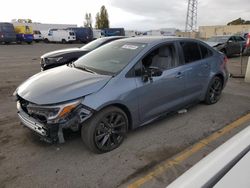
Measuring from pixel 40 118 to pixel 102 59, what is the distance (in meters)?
1.59

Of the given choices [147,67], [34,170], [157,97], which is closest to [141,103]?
[157,97]

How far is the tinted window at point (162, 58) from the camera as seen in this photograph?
13.0 ft

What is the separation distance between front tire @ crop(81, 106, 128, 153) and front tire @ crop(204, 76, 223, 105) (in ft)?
8.54

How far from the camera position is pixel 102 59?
13.5 ft

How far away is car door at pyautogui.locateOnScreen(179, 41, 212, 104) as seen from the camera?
449cm

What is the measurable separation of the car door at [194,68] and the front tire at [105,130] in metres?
1.72

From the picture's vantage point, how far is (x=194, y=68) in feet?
15.1

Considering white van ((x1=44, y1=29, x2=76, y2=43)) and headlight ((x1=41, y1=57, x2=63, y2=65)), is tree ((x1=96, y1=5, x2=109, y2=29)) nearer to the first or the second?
white van ((x1=44, y1=29, x2=76, y2=43))

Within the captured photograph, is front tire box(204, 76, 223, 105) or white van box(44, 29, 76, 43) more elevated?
white van box(44, 29, 76, 43)

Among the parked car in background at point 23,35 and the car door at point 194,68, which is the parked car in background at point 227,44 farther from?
the parked car in background at point 23,35

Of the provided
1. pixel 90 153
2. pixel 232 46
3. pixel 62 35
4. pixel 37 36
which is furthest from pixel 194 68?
pixel 37 36

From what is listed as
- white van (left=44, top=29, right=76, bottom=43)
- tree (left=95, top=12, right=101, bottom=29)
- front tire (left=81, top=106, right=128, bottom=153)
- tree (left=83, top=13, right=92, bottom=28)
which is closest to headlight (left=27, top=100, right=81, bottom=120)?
front tire (left=81, top=106, right=128, bottom=153)

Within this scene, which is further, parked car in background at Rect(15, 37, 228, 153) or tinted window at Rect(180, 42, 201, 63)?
tinted window at Rect(180, 42, 201, 63)

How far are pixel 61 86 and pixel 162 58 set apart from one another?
6.36ft
